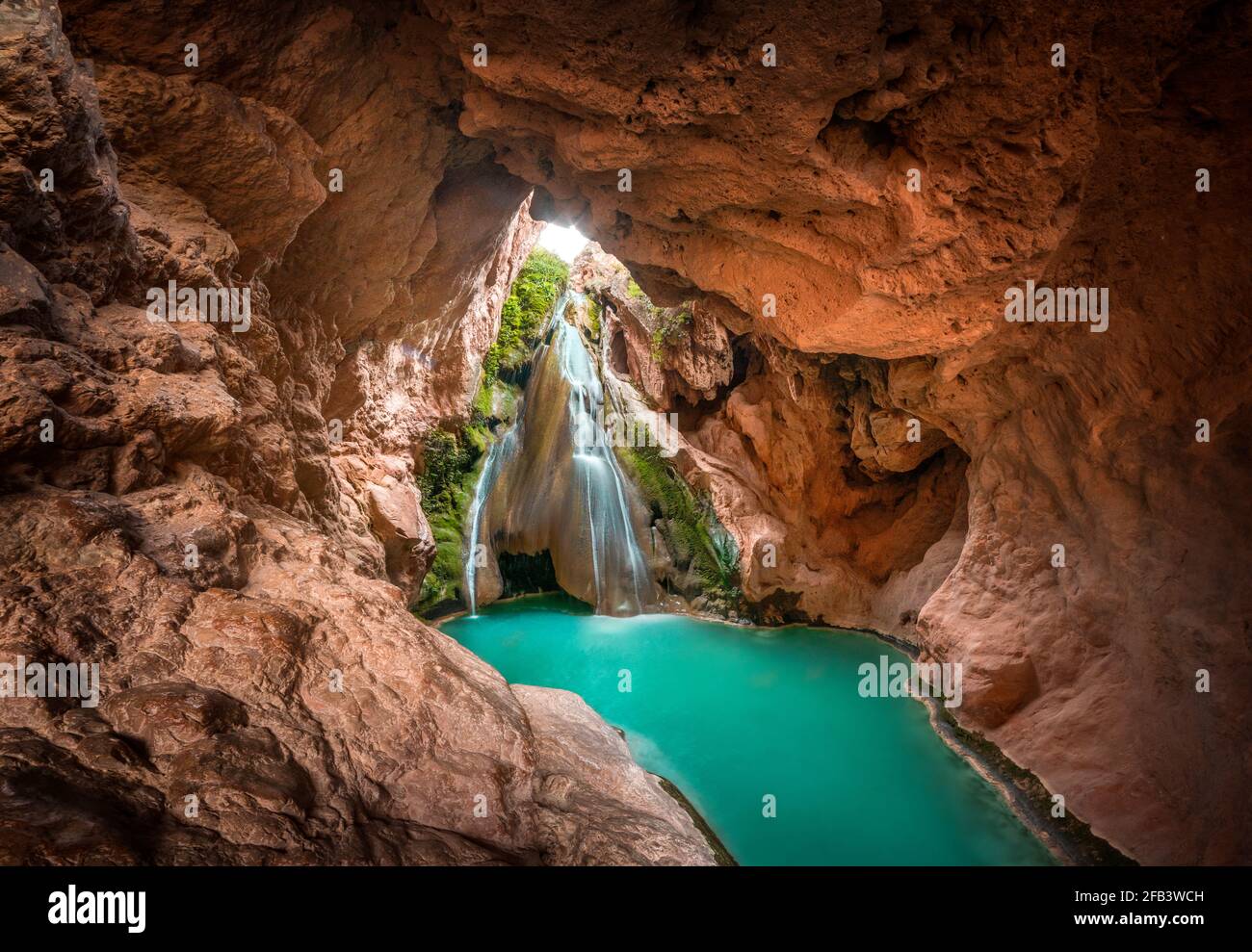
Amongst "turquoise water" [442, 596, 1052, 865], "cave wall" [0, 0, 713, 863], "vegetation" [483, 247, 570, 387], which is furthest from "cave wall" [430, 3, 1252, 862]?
"vegetation" [483, 247, 570, 387]

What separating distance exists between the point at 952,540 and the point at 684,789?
553cm

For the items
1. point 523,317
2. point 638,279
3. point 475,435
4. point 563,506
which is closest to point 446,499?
point 475,435

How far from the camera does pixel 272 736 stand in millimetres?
2334

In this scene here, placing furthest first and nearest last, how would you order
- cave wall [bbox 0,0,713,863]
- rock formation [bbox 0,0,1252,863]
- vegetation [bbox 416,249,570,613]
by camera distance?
vegetation [bbox 416,249,570,613]
rock formation [bbox 0,0,1252,863]
cave wall [bbox 0,0,713,863]

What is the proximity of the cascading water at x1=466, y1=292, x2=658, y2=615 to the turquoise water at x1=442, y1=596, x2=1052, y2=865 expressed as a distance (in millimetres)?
751

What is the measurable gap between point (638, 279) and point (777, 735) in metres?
5.94

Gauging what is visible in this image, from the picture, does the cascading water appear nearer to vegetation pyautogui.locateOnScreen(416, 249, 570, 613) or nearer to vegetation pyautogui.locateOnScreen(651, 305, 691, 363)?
vegetation pyautogui.locateOnScreen(416, 249, 570, 613)

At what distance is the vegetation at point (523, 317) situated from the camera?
14680 mm

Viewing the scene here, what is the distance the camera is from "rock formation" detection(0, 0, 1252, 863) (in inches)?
96.3

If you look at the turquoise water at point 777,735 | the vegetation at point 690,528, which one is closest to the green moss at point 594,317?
the vegetation at point 690,528

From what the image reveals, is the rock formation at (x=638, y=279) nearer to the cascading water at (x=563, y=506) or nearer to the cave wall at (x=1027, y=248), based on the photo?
the cave wall at (x=1027, y=248)

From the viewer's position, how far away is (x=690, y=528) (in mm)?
12125
